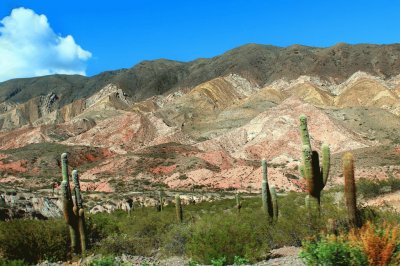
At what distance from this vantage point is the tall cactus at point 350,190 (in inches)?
496

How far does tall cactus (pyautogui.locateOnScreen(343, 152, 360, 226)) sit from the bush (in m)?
8.35

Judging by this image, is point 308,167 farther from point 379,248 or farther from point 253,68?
point 253,68

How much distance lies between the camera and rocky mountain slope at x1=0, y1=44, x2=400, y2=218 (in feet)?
185

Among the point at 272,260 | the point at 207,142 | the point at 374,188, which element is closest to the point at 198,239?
the point at 272,260

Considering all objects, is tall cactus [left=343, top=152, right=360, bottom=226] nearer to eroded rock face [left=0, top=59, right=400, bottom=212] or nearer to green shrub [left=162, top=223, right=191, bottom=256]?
green shrub [left=162, top=223, right=191, bottom=256]

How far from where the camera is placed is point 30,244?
49.6 feet

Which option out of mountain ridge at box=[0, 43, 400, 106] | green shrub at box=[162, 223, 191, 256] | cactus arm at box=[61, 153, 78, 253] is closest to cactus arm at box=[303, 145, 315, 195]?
green shrub at box=[162, 223, 191, 256]

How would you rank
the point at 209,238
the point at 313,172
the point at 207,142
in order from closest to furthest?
the point at 209,238 → the point at 313,172 → the point at 207,142

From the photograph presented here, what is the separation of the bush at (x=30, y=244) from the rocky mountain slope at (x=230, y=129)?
30140 millimetres

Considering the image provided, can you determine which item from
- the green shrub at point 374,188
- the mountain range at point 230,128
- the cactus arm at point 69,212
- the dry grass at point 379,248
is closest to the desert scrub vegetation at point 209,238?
the cactus arm at point 69,212

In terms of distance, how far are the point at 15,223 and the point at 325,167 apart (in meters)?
9.71

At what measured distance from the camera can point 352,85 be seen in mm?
116000

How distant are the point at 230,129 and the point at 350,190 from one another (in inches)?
2832

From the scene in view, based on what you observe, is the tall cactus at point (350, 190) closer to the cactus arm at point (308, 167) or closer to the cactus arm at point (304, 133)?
the cactus arm at point (308, 167)
